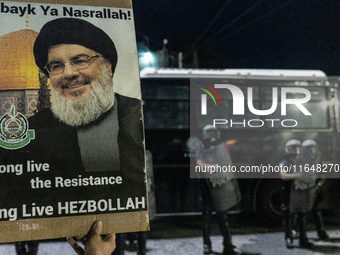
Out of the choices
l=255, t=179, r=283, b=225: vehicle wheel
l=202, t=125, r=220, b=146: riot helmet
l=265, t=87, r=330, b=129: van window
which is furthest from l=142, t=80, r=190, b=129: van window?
l=255, t=179, r=283, b=225: vehicle wheel

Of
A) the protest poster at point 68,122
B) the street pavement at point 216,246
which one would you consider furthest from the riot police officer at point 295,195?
the protest poster at point 68,122

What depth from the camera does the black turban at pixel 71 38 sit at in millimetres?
1083

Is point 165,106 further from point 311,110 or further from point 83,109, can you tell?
point 83,109

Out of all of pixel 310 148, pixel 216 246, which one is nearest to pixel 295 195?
pixel 310 148

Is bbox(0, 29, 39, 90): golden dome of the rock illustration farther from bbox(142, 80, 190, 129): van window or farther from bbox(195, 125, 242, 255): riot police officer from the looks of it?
bbox(142, 80, 190, 129): van window

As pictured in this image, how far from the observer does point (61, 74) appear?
3.60 ft

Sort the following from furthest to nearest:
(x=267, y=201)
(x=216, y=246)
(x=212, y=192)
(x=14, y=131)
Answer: (x=267, y=201)
(x=212, y=192)
(x=216, y=246)
(x=14, y=131)

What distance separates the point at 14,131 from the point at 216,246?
13.7 ft

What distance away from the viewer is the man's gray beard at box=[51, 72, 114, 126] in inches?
42.6

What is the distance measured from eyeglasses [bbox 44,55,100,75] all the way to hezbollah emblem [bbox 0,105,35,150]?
177mm

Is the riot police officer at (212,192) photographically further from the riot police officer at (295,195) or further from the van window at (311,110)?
the van window at (311,110)

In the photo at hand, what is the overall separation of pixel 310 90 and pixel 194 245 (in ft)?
11.2

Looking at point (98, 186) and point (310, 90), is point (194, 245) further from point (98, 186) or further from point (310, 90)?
point (98, 186)

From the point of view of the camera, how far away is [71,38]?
1104 mm
